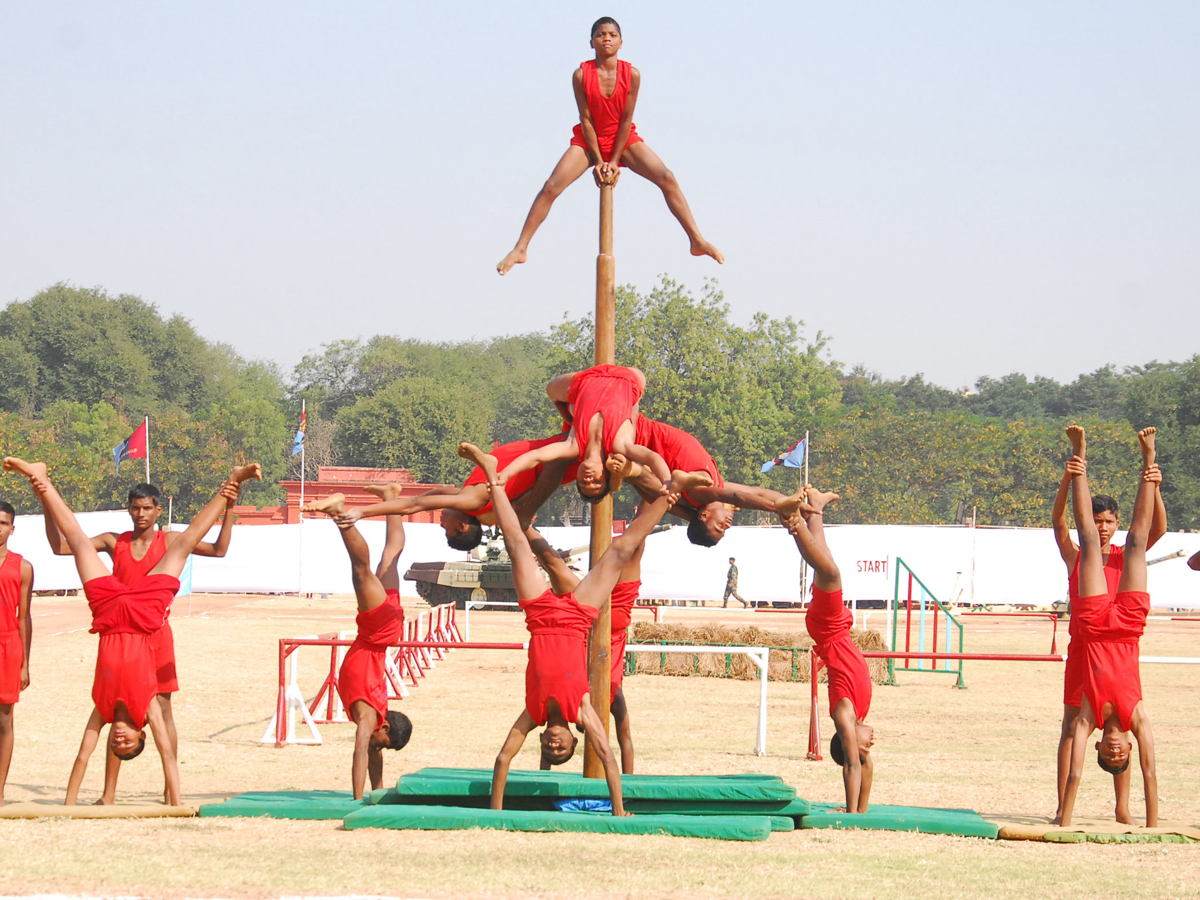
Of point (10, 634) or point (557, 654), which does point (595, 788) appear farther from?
point (10, 634)

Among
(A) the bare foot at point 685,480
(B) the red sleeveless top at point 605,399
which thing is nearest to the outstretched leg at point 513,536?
(B) the red sleeveless top at point 605,399

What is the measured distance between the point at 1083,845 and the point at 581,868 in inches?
118

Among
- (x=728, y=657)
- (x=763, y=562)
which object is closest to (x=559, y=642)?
(x=728, y=657)

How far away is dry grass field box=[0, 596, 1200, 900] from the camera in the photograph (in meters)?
5.84

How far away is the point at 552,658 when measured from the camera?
7.00 m

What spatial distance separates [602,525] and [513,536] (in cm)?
99

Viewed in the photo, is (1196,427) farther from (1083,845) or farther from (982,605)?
(1083,845)

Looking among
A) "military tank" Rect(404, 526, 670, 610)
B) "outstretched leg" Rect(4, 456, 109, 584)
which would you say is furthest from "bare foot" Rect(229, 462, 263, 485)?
"military tank" Rect(404, 526, 670, 610)

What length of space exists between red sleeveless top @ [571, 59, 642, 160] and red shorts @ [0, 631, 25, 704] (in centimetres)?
455

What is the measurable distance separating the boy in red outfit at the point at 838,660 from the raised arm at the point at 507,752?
191 centimetres

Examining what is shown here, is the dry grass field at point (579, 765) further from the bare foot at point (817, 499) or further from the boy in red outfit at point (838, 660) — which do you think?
the bare foot at point (817, 499)

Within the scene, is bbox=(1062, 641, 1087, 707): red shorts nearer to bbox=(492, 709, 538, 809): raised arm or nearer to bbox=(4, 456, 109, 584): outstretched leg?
bbox=(492, 709, 538, 809): raised arm

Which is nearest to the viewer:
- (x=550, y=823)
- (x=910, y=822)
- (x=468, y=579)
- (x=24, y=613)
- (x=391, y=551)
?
(x=550, y=823)

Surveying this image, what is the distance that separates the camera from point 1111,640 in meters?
7.89
